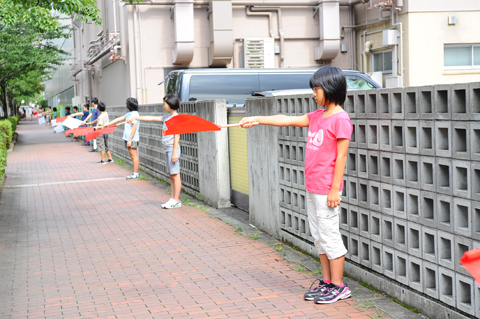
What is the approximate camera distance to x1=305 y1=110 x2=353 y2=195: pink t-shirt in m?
4.40

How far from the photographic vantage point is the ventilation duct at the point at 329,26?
2216 centimetres

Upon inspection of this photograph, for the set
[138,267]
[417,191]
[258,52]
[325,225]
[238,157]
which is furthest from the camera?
[258,52]

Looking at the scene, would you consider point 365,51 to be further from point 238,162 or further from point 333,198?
point 333,198

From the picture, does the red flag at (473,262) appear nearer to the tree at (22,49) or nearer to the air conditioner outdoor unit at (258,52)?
the air conditioner outdoor unit at (258,52)

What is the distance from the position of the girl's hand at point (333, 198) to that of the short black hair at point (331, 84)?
2.21ft

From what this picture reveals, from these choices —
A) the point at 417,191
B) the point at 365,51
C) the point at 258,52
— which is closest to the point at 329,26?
the point at 365,51

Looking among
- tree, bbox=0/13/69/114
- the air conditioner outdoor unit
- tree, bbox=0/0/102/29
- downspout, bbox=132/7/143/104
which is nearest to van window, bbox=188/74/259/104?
tree, bbox=0/0/102/29

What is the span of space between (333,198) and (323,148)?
1.24 ft

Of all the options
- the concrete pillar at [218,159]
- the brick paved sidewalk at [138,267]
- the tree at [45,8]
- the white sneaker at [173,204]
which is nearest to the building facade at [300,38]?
the tree at [45,8]

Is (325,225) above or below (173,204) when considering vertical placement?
above

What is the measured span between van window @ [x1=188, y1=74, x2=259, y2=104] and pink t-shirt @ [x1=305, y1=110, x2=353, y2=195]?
832 cm

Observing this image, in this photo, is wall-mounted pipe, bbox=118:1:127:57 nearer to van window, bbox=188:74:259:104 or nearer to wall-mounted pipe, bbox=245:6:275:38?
wall-mounted pipe, bbox=245:6:275:38

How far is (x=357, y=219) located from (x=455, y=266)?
133 cm

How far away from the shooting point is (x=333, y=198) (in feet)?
14.7
